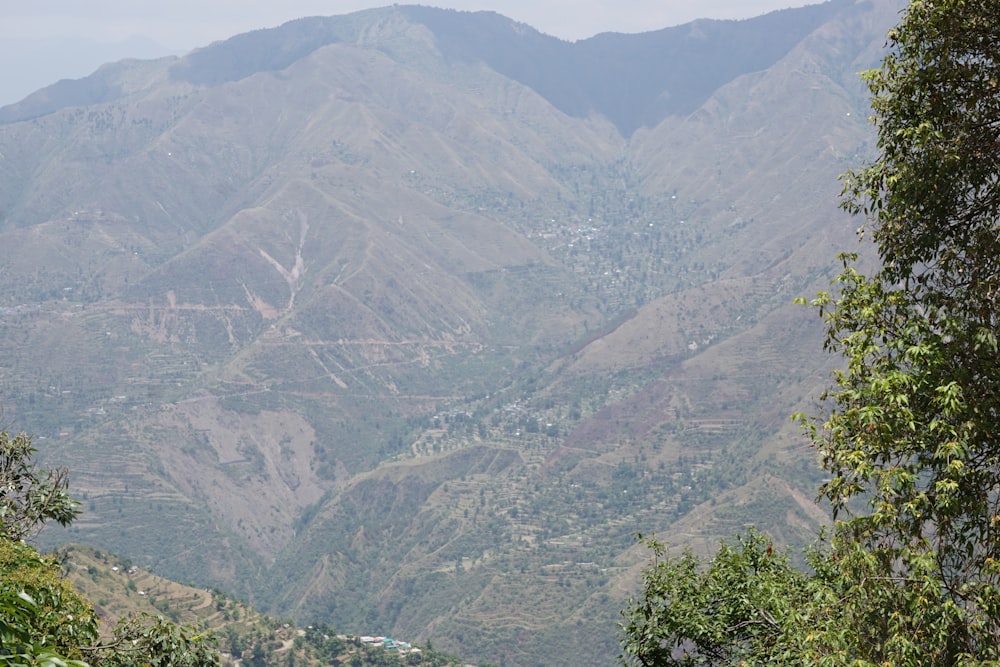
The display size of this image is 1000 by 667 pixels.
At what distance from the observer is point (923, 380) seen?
1333 cm

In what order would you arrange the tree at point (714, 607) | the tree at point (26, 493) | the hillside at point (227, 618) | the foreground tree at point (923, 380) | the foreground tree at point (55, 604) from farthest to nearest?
the hillside at point (227, 618), the tree at point (26, 493), the tree at point (714, 607), the foreground tree at point (55, 604), the foreground tree at point (923, 380)

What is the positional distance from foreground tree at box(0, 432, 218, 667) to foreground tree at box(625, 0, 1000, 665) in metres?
10.2

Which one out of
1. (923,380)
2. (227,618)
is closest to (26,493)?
(923,380)

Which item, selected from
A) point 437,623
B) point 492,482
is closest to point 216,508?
point 492,482

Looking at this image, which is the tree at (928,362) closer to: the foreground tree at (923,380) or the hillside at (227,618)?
the foreground tree at (923,380)

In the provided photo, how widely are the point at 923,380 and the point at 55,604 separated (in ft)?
42.7

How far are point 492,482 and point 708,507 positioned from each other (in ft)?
205

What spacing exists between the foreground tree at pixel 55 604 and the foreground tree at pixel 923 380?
10.2 metres

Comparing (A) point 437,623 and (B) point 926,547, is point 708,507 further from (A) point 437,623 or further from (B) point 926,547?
(B) point 926,547

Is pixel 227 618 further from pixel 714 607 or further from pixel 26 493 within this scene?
pixel 714 607

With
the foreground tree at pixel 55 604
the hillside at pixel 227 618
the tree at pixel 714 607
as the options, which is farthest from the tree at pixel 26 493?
the hillside at pixel 227 618

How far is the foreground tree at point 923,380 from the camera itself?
12852 mm

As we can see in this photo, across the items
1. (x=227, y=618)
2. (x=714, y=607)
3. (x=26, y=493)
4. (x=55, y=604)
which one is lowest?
(x=227, y=618)

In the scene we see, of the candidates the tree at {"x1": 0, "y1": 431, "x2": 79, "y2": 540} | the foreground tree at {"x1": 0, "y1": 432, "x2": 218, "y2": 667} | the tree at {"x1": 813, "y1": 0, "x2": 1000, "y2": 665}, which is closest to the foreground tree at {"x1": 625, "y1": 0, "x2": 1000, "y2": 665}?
the tree at {"x1": 813, "y1": 0, "x2": 1000, "y2": 665}
